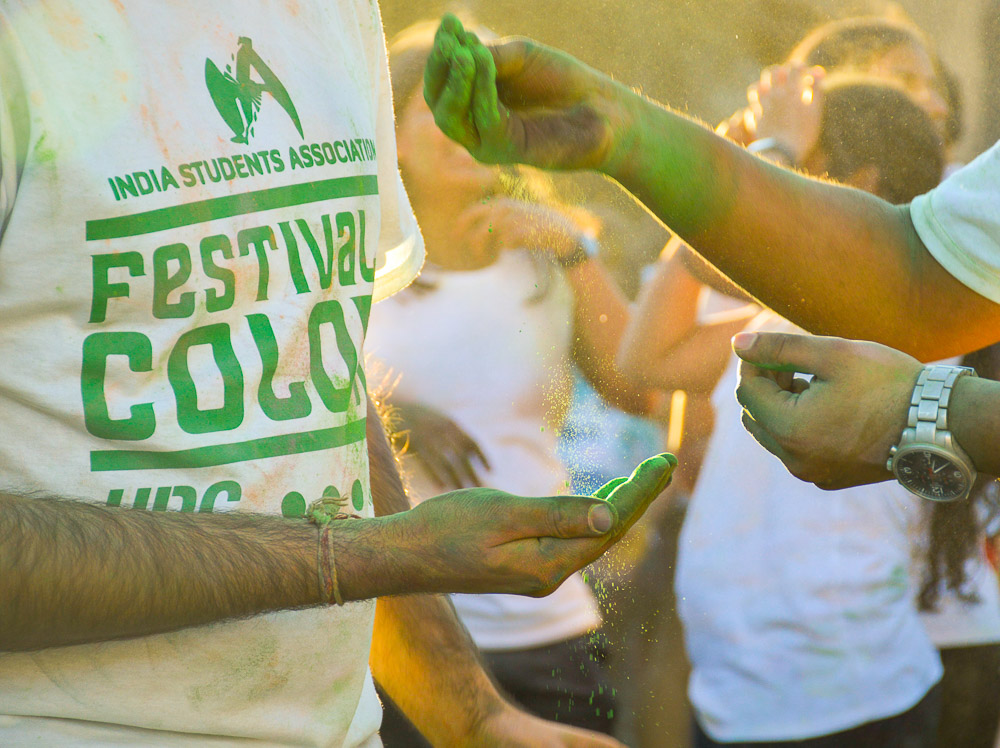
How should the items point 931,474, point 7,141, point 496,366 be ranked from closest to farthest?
point 7,141 < point 931,474 < point 496,366

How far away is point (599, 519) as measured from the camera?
3.17 ft

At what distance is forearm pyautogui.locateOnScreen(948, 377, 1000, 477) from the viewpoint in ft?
4.00

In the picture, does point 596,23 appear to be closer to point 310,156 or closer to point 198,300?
point 310,156

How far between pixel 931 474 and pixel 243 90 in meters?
1.02

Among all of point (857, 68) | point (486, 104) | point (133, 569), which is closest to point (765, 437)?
point (486, 104)

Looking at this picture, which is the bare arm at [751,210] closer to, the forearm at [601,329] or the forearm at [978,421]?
the forearm at [978,421]

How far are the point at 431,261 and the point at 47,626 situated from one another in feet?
6.55

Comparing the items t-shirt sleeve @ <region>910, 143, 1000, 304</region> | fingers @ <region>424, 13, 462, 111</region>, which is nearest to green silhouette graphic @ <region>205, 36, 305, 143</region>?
Answer: fingers @ <region>424, 13, 462, 111</region>

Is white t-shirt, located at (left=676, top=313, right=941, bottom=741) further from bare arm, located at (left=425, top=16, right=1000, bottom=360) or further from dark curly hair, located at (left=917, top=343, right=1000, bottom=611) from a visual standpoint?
bare arm, located at (left=425, top=16, right=1000, bottom=360)

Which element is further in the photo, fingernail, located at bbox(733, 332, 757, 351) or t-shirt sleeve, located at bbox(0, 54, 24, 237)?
fingernail, located at bbox(733, 332, 757, 351)

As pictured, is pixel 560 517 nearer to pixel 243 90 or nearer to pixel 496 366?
pixel 243 90

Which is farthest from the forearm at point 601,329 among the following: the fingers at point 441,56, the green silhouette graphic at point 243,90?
the green silhouette graphic at point 243,90

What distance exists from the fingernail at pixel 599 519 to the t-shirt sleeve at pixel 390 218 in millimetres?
718

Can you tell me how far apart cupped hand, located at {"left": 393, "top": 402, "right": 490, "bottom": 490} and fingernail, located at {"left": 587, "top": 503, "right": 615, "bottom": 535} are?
5.79ft
